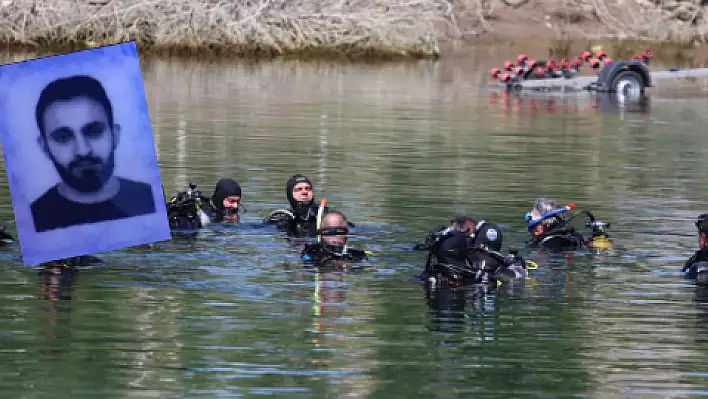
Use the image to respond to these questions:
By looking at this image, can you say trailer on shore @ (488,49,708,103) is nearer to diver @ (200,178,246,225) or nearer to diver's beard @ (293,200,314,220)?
diver @ (200,178,246,225)

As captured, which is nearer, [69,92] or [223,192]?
[69,92]

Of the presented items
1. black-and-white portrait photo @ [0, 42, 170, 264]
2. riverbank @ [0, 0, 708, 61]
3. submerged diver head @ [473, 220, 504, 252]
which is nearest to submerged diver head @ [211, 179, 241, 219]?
black-and-white portrait photo @ [0, 42, 170, 264]

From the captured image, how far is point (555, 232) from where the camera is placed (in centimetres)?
1970

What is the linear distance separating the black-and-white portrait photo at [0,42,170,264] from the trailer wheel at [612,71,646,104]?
35.1m

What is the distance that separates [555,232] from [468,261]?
3004mm

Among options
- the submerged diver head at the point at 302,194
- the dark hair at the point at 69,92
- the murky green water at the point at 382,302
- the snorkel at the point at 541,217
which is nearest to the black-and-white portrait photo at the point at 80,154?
the dark hair at the point at 69,92

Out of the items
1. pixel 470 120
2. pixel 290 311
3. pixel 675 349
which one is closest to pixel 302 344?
pixel 290 311

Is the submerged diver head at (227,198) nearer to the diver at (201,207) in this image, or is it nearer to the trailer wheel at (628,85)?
the diver at (201,207)

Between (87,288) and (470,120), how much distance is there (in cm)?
2410

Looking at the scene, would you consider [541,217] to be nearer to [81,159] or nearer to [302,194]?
[302,194]

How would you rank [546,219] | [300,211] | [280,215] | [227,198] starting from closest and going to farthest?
[546,219]
[300,211]
[280,215]
[227,198]

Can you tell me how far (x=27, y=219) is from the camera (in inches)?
652

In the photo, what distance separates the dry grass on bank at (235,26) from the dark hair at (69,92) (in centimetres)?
4959

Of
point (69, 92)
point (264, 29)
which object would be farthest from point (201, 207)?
point (264, 29)
